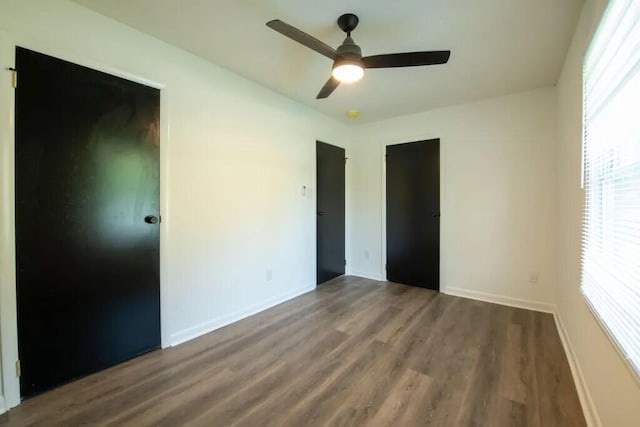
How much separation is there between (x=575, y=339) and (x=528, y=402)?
2.21 ft

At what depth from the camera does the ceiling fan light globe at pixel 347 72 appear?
5.92ft

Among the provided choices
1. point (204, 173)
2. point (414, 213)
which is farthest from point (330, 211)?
point (204, 173)

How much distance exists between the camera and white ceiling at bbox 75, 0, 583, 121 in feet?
5.63

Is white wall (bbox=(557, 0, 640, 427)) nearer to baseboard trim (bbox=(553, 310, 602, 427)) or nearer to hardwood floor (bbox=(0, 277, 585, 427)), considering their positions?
baseboard trim (bbox=(553, 310, 602, 427))

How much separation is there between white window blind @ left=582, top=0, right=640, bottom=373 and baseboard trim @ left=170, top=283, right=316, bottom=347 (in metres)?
2.58

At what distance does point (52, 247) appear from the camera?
166 cm

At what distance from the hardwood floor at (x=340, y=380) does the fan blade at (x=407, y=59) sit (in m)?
2.07

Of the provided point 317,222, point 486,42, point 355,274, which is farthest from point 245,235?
point 486,42

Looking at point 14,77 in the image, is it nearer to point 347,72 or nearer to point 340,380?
point 347,72

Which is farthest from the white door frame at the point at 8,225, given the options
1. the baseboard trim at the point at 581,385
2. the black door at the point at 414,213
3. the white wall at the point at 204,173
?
the black door at the point at 414,213

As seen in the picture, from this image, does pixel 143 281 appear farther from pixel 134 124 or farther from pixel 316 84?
pixel 316 84

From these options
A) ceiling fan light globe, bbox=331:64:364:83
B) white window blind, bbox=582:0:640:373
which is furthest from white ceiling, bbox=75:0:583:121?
white window blind, bbox=582:0:640:373

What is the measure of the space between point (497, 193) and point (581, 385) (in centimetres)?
201

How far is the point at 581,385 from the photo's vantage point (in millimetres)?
1643
